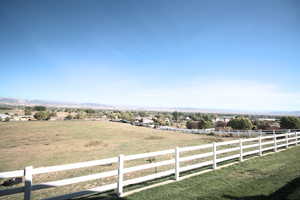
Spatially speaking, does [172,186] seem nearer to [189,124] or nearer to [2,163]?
[2,163]

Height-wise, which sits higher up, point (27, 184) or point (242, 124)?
point (27, 184)

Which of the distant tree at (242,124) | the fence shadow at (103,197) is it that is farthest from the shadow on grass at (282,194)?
the distant tree at (242,124)

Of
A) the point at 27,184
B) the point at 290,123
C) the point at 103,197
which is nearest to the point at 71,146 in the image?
the point at 103,197

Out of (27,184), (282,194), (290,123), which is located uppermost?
(27,184)

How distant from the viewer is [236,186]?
5648mm

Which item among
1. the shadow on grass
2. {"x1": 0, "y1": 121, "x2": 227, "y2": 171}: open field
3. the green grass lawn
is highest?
the shadow on grass

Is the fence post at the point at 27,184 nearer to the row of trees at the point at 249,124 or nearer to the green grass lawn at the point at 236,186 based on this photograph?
the green grass lawn at the point at 236,186

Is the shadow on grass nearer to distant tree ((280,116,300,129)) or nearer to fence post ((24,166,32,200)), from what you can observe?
fence post ((24,166,32,200))

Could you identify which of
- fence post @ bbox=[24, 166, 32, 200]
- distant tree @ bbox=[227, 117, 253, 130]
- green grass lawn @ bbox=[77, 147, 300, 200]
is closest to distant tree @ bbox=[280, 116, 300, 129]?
distant tree @ bbox=[227, 117, 253, 130]

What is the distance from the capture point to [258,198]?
15.4 feet

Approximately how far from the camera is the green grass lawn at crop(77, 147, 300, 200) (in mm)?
4898

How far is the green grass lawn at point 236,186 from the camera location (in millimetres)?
4898

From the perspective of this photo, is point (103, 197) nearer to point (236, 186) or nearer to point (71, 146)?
point (236, 186)

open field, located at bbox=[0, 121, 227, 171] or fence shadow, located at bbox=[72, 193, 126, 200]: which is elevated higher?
fence shadow, located at bbox=[72, 193, 126, 200]
